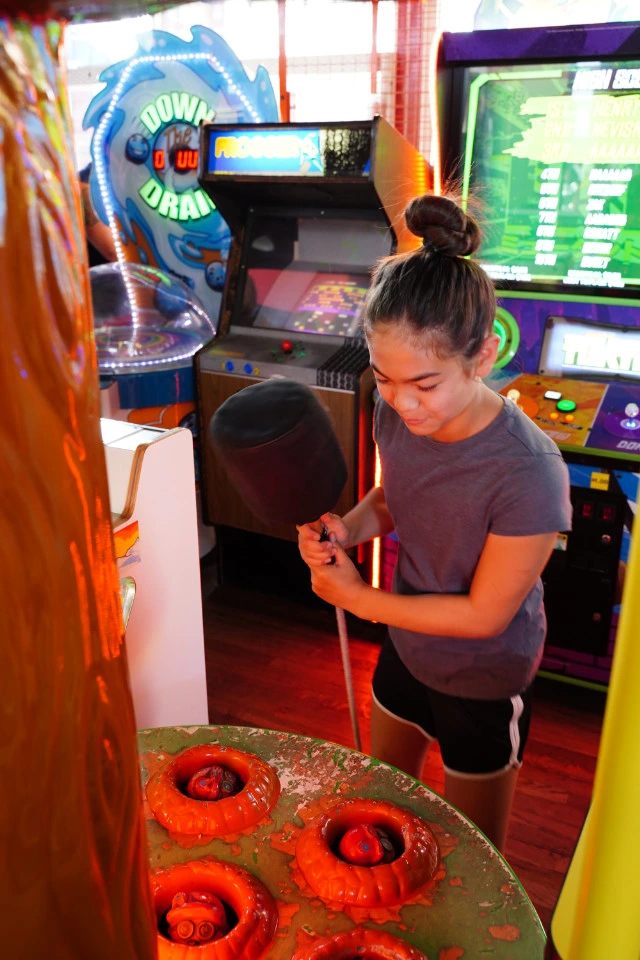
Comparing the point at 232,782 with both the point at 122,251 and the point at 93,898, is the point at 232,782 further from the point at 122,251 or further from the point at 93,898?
the point at 122,251

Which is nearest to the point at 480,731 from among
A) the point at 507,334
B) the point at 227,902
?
the point at 227,902

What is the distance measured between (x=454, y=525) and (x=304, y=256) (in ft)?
7.43

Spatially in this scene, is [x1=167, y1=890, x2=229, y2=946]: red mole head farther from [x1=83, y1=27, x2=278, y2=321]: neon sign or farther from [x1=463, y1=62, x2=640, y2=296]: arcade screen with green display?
[x1=83, y1=27, x2=278, y2=321]: neon sign

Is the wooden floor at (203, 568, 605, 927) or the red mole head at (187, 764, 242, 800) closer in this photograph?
the red mole head at (187, 764, 242, 800)

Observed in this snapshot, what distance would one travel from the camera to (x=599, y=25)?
7.72 ft

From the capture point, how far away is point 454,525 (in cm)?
138

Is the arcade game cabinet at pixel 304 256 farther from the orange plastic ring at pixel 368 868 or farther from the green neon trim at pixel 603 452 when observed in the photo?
the orange plastic ring at pixel 368 868

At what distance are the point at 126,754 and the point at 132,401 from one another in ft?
10.6

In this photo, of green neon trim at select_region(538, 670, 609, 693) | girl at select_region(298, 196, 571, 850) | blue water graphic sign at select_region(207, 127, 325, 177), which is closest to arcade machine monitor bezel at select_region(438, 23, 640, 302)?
blue water graphic sign at select_region(207, 127, 325, 177)

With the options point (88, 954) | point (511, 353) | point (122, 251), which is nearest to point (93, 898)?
point (88, 954)

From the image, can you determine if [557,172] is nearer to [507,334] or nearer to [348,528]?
[507,334]

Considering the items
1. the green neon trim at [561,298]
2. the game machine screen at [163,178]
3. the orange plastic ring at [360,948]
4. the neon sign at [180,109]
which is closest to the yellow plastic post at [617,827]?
the orange plastic ring at [360,948]

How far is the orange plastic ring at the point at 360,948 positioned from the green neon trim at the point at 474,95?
7.23 ft

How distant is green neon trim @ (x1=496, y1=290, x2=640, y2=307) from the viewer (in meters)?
2.55
